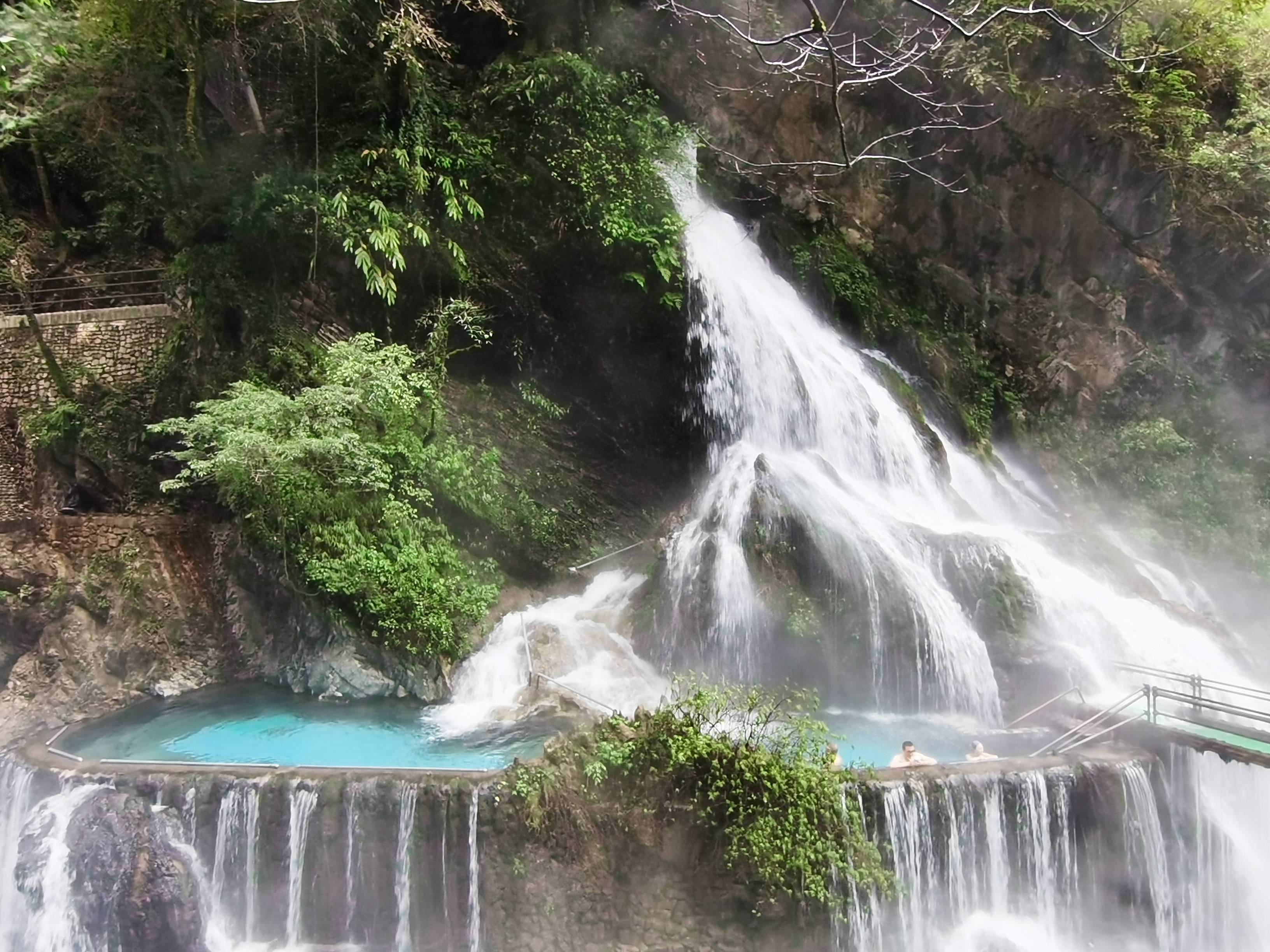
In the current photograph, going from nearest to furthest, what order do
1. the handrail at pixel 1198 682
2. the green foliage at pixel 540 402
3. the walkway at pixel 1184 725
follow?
the walkway at pixel 1184 725 → the handrail at pixel 1198 682 → the green foliage at pixel 540 402

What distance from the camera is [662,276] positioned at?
11.3 metres

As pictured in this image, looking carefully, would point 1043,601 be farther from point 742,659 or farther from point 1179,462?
point 1179,462

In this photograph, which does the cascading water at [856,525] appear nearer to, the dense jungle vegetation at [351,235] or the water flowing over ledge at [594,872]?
the dense jungle vegetation at [351,235]

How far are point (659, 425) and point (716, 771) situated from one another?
6.68m

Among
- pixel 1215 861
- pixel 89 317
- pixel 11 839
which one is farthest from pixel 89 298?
pixel 1215 861

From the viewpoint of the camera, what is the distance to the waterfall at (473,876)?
6438 mm

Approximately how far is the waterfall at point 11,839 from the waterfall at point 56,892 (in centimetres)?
19

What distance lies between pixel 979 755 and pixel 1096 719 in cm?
115

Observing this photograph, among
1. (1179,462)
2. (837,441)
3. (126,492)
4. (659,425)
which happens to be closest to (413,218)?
(659,425)

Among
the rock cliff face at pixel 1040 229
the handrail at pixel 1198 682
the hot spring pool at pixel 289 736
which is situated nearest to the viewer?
the handrail at pixel 1198 682

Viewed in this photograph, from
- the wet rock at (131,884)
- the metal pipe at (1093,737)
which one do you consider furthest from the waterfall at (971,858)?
the wet rock at (131,884)

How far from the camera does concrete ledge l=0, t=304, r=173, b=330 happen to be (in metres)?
11.7

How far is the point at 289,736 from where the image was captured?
8.43 m

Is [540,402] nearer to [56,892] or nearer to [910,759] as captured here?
[910,759]
